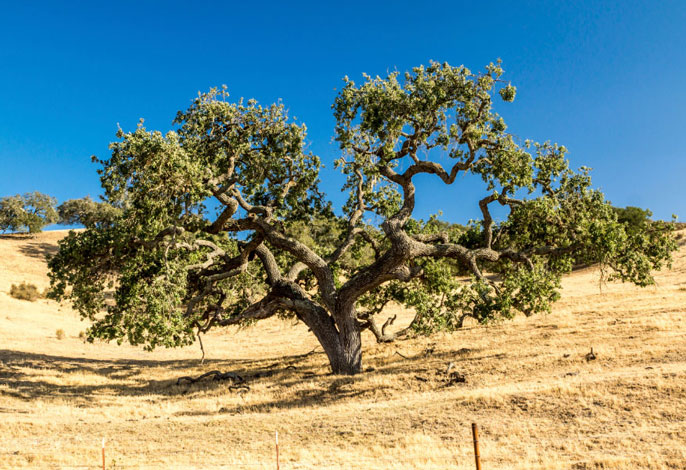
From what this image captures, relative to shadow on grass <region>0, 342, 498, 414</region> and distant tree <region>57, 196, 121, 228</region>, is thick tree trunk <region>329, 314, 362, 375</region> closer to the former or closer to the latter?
shadow on grass <region>0, 342, 498, 414</region>

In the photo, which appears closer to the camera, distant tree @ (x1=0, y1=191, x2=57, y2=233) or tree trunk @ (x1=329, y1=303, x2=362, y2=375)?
tree trunk @ (x1=329, y1=303, x2=362, y2=375)

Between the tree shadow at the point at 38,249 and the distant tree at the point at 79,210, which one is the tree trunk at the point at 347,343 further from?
the distant tree at the point at 79,210

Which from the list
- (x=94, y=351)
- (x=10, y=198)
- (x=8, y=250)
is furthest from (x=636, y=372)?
(x=10, y=198)

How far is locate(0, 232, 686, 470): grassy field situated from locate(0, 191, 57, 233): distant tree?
220 ft

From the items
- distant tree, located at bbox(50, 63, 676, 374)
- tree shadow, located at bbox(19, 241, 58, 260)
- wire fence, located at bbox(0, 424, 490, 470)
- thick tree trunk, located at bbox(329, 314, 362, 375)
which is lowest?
wire fence, located at bbox(0, 424, 490, 470)

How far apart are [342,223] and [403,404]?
866cm

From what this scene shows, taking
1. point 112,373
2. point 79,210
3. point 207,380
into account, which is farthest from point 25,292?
point 79,210

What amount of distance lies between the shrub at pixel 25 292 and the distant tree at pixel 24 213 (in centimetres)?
3977

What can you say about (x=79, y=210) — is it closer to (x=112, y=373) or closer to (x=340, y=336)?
(x=112, y=373)

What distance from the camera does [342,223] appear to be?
66.9 feet

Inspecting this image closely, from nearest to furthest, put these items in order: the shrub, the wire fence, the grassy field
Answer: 1. the wire fence
2. the grassy field
3. the shrub

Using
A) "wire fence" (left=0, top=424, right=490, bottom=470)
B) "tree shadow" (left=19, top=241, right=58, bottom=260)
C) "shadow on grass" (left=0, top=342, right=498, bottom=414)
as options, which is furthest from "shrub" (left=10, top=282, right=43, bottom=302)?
"wire fence" (left=0, top=424, right=490, bottom=470)

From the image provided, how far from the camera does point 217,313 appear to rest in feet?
67.9

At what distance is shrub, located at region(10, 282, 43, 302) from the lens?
46.2 metres
